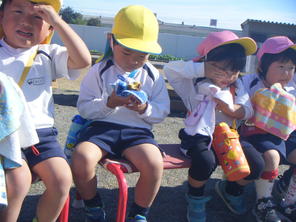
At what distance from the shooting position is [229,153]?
2402 millimetres

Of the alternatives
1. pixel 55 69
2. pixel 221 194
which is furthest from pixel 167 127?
pixel 55 69

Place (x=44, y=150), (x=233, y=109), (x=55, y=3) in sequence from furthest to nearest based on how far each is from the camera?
(x=233, y=109) → (x=55, y=3) → (x=44, y=150)

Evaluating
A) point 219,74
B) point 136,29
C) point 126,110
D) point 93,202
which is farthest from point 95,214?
point 219,74

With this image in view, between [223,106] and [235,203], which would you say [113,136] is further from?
[235,203]

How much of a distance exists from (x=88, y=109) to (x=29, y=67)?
0.47 meters

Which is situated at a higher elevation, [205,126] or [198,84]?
[198,84]

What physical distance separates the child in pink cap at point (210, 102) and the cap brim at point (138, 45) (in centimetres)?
41

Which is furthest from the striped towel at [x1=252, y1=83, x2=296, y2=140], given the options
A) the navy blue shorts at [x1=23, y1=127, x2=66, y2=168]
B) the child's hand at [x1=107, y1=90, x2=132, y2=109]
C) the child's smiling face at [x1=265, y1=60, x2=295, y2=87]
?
the navy blue shorts at [x1=23, y1=127, x2=66, y2=168]

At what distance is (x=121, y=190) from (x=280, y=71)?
161 cm

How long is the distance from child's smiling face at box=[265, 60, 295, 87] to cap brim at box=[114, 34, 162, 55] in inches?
41.6

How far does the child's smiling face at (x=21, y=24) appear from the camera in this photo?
2.04 meters

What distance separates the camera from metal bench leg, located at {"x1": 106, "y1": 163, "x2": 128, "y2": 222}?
82.2 inches

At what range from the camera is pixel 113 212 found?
8.84 feet

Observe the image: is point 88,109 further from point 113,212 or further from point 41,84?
point 113,212
